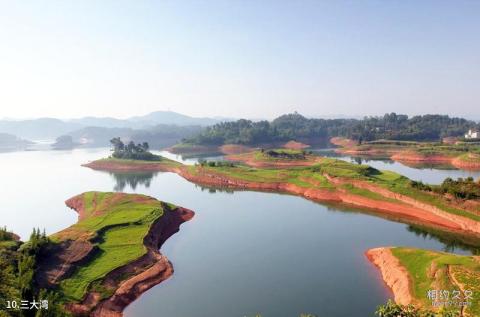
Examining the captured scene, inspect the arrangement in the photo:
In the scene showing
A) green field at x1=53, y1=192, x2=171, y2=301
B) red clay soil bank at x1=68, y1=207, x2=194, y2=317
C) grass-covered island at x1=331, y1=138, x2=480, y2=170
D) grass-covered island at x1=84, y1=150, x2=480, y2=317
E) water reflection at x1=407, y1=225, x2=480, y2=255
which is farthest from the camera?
grass-covered island at x1=331, y1=138, x2=480, y2=170

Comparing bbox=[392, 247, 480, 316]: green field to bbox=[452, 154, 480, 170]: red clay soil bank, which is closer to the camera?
bbox=[392, 247, 480, 316]: green field

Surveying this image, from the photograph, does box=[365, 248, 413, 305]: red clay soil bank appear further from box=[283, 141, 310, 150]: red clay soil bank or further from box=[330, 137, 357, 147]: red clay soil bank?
box=[330, 137, 357, 147]: red clay soil bank

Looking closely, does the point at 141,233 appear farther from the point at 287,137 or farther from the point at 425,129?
the point at 425,129

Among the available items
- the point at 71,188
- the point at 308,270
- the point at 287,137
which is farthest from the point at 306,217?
the point at 287,137

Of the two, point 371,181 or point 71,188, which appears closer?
point 371,181

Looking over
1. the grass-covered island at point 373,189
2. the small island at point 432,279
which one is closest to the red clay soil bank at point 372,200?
the grass-covered island at point 373,189

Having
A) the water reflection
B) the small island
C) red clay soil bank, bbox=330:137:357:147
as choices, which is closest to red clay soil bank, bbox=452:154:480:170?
red clay soil bank, bbox=330:137:357:147
